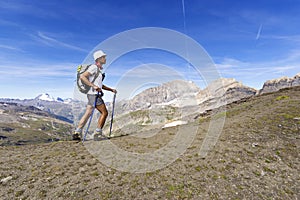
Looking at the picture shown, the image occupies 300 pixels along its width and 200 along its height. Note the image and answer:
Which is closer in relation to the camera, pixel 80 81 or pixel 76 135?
pixel 80 81

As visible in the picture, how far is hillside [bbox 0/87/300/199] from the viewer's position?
9.02m

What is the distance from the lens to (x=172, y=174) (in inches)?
421

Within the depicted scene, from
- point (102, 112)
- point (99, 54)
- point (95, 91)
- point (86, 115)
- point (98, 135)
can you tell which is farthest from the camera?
point (98, 135)

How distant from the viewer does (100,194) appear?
28.8 ft

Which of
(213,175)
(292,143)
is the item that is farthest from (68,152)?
(292,143)

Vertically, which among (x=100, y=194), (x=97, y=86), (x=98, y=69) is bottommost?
(x=100, y=194)

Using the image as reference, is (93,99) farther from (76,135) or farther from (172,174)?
(172,174)

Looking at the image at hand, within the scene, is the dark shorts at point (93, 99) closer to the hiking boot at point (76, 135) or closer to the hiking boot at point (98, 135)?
the hiking boot at point (98, 135)

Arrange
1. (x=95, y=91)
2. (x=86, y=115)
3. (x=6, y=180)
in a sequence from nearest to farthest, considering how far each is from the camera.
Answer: (x=6, y=180) < (x=95, y=91) < (x=86, y=115)

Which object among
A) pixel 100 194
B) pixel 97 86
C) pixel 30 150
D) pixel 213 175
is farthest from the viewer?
pixel 30 150

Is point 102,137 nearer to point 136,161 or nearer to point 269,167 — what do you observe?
point 136,161

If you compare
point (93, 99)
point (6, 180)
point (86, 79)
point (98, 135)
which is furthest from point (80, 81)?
point (6, 180)

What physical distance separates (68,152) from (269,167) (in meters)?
13.1

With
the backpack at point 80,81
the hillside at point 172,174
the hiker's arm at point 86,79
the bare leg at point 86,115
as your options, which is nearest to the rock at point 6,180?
the hillside at point 172,174
